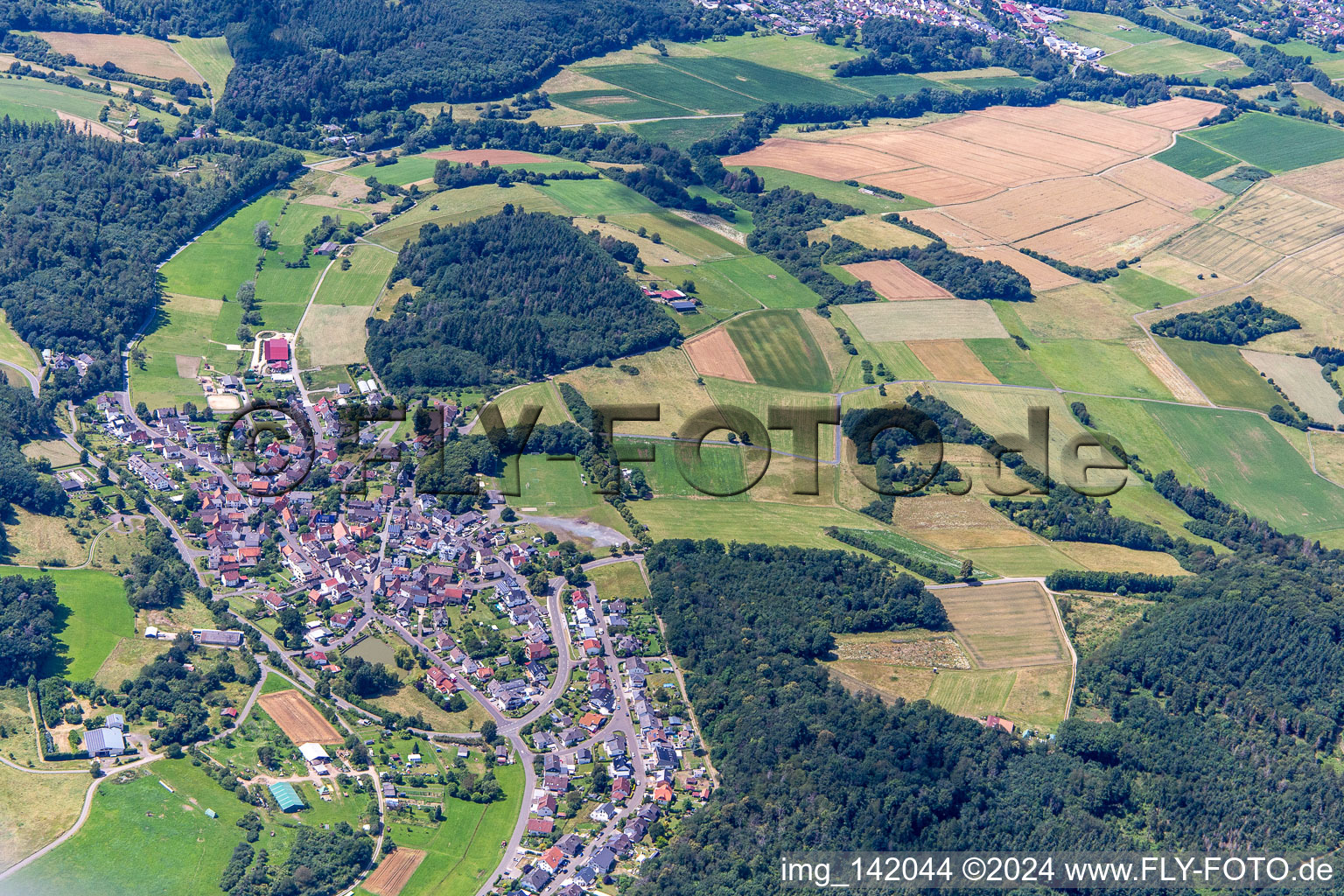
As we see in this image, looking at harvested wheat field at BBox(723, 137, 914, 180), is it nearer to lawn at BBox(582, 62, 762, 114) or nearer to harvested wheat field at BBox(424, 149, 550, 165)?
lawn at BBox(582, 62, 762, 114)

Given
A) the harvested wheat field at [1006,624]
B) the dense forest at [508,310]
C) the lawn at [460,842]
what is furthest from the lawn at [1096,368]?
the lawn at [460,842]

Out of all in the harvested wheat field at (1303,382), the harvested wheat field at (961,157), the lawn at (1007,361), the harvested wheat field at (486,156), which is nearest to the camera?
the lawn at (1007,361)

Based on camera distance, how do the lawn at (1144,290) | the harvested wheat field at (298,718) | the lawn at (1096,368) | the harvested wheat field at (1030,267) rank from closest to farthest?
the harvested wheat field at (298,718) → the lawn at (1096,368) → the lawn at (1144,290) → the harvested wheat field at (1030,267)

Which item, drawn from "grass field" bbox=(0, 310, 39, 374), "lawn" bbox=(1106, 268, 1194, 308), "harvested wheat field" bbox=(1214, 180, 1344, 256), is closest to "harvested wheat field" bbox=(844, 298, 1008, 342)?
"lawn" bbox=(1106, 268, 1194, 308)

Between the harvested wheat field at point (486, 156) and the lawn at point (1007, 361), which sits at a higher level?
the harvested wheat field at point (486, 156)

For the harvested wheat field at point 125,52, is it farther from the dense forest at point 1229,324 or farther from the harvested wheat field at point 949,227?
the dense forest at point 1229,324

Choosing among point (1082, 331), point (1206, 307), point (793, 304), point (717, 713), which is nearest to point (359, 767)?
point (717, 713)

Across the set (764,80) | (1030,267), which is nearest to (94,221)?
(1030,267)
